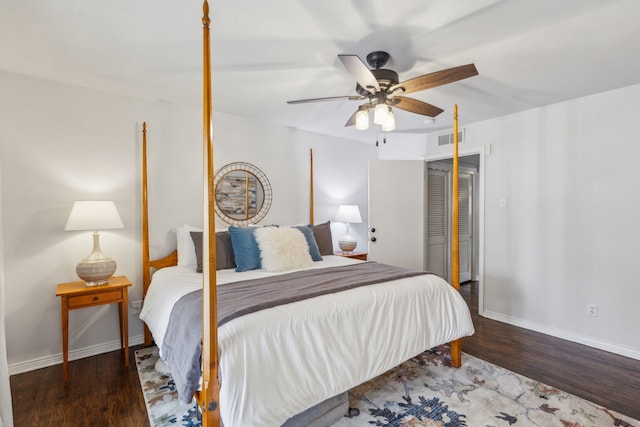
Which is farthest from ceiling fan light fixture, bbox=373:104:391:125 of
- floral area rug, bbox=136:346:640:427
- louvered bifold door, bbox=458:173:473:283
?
louvered bifold door, bbox=458:173:473:283

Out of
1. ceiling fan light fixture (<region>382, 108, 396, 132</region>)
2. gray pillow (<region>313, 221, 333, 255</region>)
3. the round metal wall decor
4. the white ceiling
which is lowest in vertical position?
gray pillow (<region>313, 221, 333, 255</region>)

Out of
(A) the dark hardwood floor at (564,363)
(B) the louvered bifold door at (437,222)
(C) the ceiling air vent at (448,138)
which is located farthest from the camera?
(B) the louvered bifold door at (437,222)

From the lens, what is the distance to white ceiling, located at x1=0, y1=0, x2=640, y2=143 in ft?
5.48

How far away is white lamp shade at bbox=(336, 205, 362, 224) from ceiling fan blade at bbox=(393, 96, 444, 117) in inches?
79.0

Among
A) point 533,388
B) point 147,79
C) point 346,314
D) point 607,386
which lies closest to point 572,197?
point 607,386

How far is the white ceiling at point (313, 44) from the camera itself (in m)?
1.67

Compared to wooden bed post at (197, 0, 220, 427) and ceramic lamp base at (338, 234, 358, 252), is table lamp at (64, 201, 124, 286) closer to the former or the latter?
wooden bed post at (197, 0, 220, 427)

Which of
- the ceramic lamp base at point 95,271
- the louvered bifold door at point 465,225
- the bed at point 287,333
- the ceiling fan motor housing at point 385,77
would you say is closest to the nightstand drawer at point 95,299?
the ceramic lamp base at point 95,271

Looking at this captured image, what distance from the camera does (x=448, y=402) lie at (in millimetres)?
2066

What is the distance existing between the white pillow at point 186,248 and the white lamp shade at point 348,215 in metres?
1.99

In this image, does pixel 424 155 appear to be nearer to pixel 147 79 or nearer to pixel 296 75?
pixel 296 75

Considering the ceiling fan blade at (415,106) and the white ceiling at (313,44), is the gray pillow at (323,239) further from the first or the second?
the ceiling fan blade at (415,106)

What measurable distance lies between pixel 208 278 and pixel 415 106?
6.35 ft

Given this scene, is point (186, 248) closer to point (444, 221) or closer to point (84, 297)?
point (84, 297)
